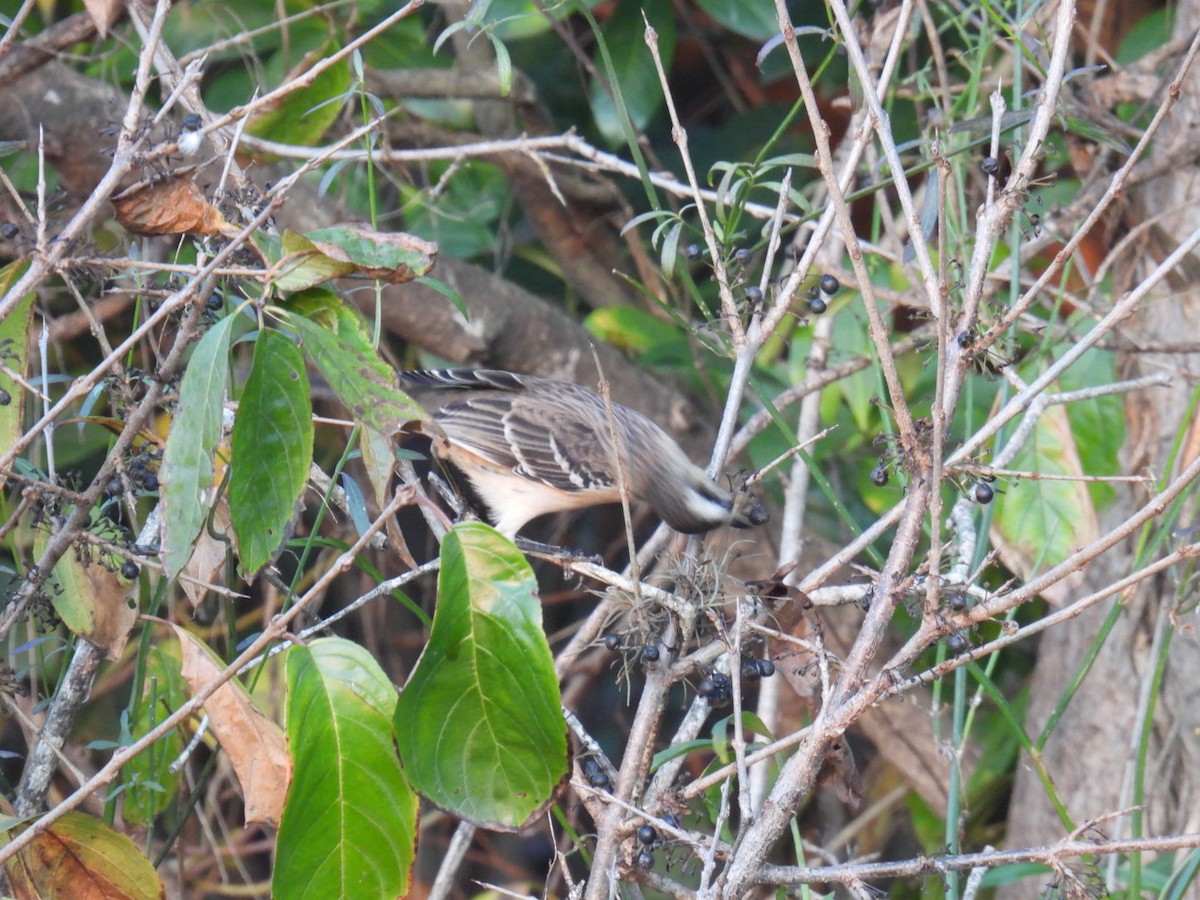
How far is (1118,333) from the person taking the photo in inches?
141

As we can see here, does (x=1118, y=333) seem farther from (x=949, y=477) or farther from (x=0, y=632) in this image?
(x=0, y=632)

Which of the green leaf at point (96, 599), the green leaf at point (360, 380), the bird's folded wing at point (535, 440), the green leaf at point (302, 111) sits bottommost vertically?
the bird's folded wing at point (535, 440)

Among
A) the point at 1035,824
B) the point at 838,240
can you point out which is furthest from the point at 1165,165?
the point at 1035,824

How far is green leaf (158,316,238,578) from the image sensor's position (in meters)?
1.53

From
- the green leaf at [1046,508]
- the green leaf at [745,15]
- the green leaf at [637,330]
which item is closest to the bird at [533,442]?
the green leaf at [637,330]

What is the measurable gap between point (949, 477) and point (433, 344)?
2.70m

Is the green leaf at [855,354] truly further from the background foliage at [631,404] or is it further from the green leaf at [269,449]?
the green leaf at [269,449]

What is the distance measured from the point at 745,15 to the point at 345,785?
343cm

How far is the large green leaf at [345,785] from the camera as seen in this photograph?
162 centimetres

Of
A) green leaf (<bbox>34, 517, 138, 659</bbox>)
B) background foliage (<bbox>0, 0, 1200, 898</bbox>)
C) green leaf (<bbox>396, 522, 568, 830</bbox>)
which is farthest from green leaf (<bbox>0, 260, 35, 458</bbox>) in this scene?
green leaf (<bbox>396, 522, 568, 830</bbox>)

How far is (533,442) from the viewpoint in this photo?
3828 mm

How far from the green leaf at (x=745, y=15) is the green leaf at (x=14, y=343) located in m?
3.00

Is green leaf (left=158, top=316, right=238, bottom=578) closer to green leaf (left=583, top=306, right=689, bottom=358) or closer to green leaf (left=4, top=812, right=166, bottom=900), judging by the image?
green leaf (left=4, top=812, right=166, bottom=900)

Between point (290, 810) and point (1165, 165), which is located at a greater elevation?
point (1165, 165)
